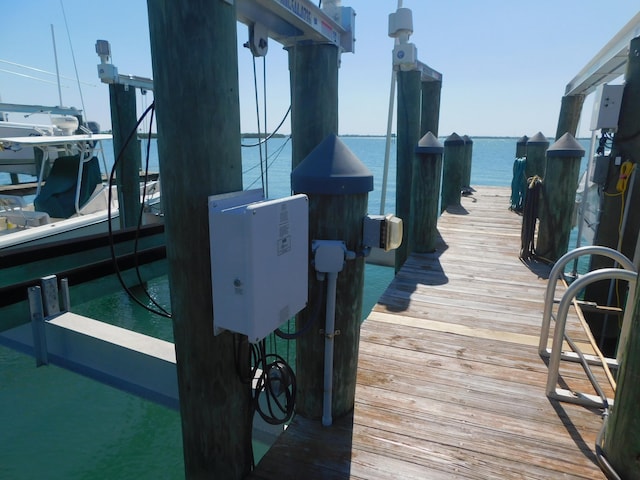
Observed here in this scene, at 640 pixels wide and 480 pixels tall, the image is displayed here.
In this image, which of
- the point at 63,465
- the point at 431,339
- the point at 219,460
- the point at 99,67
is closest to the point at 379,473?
the point at 219,460

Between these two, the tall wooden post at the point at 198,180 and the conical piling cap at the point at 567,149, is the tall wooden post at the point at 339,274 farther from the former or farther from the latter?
the conical piling cap at the point at 567,149

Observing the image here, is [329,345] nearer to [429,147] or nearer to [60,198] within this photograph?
[429,147]

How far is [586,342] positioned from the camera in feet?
13.1

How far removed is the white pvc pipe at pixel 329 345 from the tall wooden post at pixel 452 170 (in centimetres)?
853

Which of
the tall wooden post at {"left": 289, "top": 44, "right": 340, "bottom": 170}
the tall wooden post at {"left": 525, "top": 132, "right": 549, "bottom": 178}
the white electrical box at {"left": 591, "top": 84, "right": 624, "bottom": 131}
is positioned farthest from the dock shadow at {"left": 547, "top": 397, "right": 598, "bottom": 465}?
the tall wooden post at {"left": 525, "top": 132, "right": 549, "bottom": 178}

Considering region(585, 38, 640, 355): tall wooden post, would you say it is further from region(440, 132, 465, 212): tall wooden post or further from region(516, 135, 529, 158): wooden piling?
region(516, 135, 529, 158): wooden piling

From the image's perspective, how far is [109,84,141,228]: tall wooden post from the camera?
9070 mm

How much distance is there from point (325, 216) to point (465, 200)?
10.4 meters

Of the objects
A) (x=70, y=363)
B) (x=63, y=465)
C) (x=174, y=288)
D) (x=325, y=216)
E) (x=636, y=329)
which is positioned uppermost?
(x=325, y=216)

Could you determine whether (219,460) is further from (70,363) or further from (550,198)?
(550,198)

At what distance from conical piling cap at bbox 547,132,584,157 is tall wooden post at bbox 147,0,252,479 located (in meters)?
5.45

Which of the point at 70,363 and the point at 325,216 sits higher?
the point at 325,216

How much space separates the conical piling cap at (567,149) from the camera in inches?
232

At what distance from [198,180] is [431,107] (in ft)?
30.9
